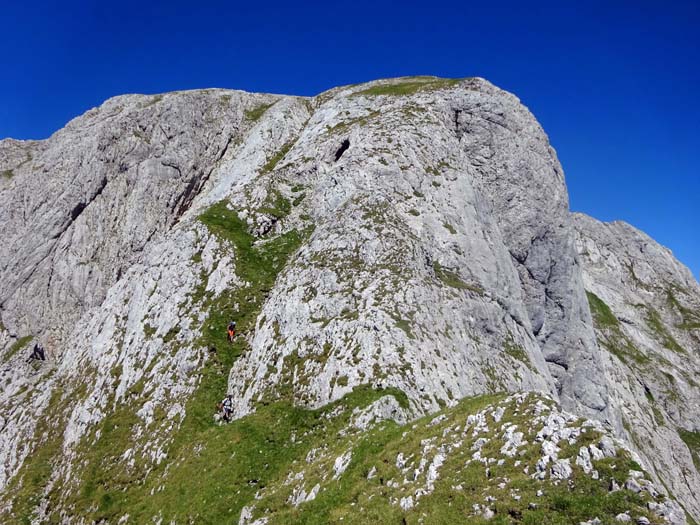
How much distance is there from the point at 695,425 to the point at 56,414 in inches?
4743

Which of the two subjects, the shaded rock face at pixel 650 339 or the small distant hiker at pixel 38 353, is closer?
the small distant hiker at pixel 38 353

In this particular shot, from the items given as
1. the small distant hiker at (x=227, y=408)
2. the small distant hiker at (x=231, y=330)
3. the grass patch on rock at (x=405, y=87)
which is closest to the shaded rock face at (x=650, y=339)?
the grass patch on rock at (x=405, y=87)

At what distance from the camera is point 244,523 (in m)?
20.5

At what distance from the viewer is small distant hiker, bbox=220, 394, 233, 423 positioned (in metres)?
30.1

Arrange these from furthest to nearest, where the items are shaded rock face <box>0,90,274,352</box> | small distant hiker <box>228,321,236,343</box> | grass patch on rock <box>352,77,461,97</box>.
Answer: shaded rock face <box>0,90,274,352</box> → grass patch on rock <box>352,77,461,97</box> → small distant hiker <box>228,321,236,343</box>

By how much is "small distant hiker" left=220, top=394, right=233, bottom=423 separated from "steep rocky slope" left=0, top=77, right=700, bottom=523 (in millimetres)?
1063

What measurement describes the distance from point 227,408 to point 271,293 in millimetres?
10928

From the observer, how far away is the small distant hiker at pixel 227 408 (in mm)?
30141

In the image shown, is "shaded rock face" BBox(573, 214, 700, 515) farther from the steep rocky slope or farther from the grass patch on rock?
the grass patch on rock

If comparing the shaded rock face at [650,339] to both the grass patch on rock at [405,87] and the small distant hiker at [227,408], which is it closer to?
the grass patch on rock at [405,87]

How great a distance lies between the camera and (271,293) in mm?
38281

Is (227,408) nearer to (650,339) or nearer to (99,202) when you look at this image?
(99,202)

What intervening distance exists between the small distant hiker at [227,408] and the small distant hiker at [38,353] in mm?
53805

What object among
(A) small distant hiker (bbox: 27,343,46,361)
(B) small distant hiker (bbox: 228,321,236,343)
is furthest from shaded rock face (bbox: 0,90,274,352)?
(B) small distant hiker (bbox: 228,321,236,343)
